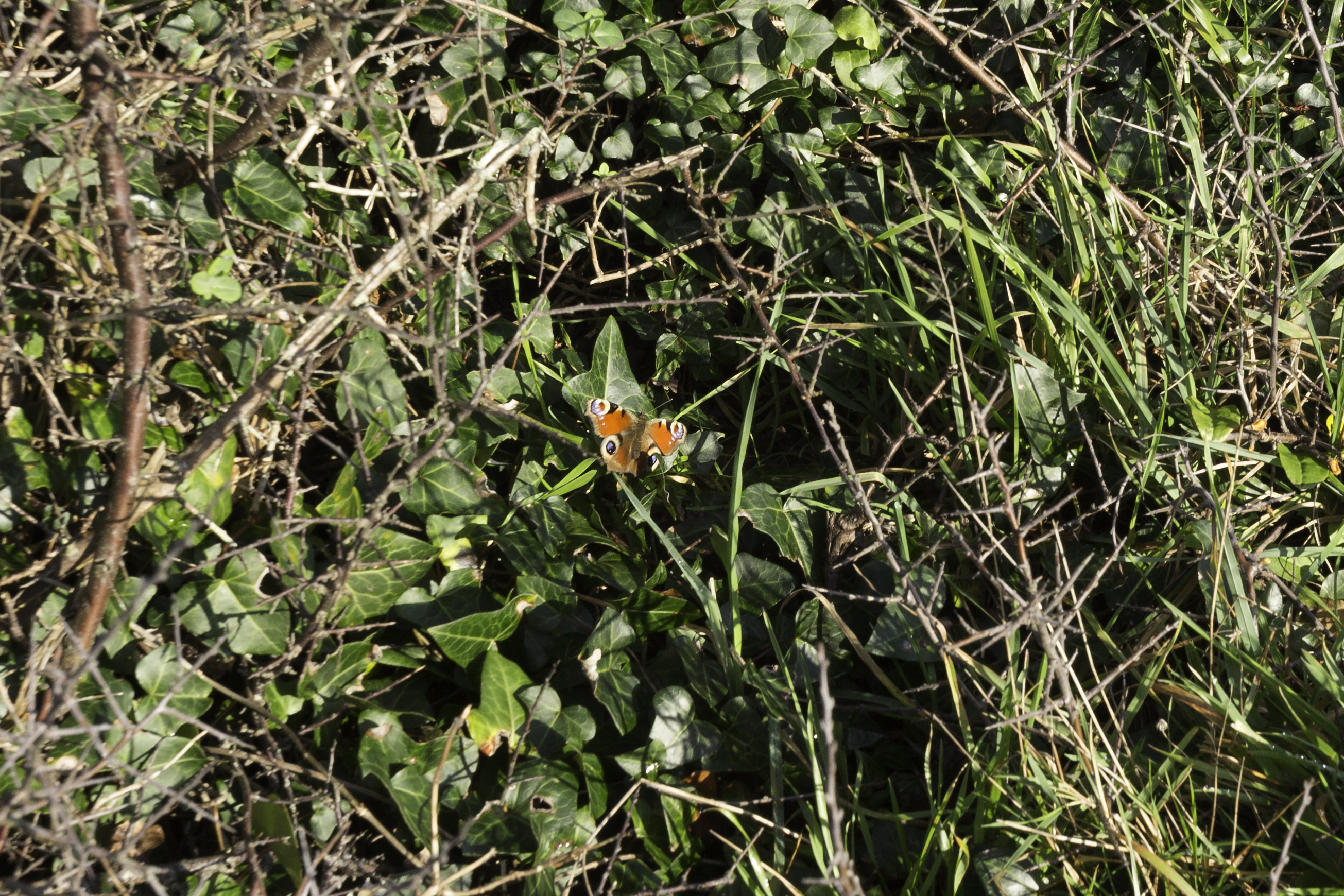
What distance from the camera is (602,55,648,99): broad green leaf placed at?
225 cm

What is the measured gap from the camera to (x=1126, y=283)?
2.21 m

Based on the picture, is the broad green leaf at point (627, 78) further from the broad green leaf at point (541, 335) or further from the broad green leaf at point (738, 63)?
the broad green leaf at point (541, 335)

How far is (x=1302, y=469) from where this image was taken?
205 cm

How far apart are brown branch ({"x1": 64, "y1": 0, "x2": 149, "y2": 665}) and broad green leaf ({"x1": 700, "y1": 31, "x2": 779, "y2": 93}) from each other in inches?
53.5

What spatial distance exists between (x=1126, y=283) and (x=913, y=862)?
4.73 feet

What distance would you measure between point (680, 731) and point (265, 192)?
146cm

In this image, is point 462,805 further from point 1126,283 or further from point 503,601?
point 1126,283

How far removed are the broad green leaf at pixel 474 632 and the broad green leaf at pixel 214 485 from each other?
465mm

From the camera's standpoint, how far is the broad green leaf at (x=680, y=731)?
1.79 metres

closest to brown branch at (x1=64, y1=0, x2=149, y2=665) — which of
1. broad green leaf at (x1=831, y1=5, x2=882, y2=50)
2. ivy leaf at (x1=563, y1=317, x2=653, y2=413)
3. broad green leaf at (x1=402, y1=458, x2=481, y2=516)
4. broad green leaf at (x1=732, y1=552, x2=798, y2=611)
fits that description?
broad green leaf at (x1=402, y1=458, x2=481, y2=516)

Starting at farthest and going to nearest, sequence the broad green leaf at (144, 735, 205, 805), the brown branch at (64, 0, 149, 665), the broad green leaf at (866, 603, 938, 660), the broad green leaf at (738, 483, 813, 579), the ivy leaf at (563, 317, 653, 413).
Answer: the ivy leaf at (563, 317, 653, 413) → the broad green leaf at (738, 483, 813, 579) → the broad green leaf at (866, 603, 938, 660) → the broad green leaf at (144, 735, 205, 805) → the brown branch at (64, 0, 149, 665)

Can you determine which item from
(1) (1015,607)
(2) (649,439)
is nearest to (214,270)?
(2) (649,439)

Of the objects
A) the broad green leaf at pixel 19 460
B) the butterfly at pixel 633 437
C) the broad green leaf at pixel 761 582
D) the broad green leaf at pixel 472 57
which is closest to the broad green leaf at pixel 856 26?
the broad green leaf at pixel 472 57

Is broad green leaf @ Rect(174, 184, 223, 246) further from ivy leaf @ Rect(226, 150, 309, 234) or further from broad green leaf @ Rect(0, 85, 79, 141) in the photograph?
broad green leaf @ Rect(0, 85, 79, 141)
